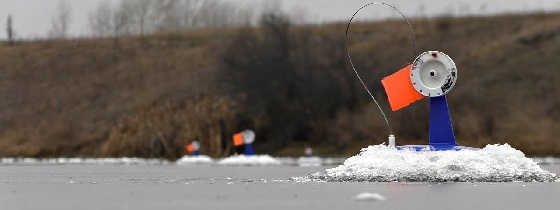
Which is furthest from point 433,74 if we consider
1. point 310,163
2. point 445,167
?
point 310,163

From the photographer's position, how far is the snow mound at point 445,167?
26078mm

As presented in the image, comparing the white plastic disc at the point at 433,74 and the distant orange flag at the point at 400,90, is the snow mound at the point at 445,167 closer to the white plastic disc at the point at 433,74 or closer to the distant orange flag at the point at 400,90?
the white plastic disc at the point at 433,74

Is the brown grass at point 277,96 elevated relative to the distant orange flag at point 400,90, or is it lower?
lower

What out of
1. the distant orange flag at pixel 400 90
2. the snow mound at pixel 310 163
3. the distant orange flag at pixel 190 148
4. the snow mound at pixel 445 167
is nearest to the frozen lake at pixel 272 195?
the snow mound at pixel 445 167

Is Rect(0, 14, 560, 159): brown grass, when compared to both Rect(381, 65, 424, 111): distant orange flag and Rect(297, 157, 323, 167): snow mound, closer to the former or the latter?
Rect(297, 157, 323, 167): snow mound

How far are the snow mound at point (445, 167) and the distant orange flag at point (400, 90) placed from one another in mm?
2734

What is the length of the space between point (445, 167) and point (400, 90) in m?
4.33

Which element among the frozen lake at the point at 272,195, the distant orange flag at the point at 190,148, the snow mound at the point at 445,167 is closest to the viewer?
the frozen lake at the point at 272,195

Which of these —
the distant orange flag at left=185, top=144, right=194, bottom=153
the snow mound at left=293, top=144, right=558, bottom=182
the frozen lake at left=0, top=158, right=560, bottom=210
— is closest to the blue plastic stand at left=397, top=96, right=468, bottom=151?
the snow mound at left=293, top=144, right=558, bottom=182

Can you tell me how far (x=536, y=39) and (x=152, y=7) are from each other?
61.1m

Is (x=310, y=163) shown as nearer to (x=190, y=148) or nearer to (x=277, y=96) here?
(x=190, y=148)

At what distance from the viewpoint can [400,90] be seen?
3016 cm

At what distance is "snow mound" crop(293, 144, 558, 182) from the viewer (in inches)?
1027

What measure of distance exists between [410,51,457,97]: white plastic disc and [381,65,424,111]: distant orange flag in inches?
21.1
